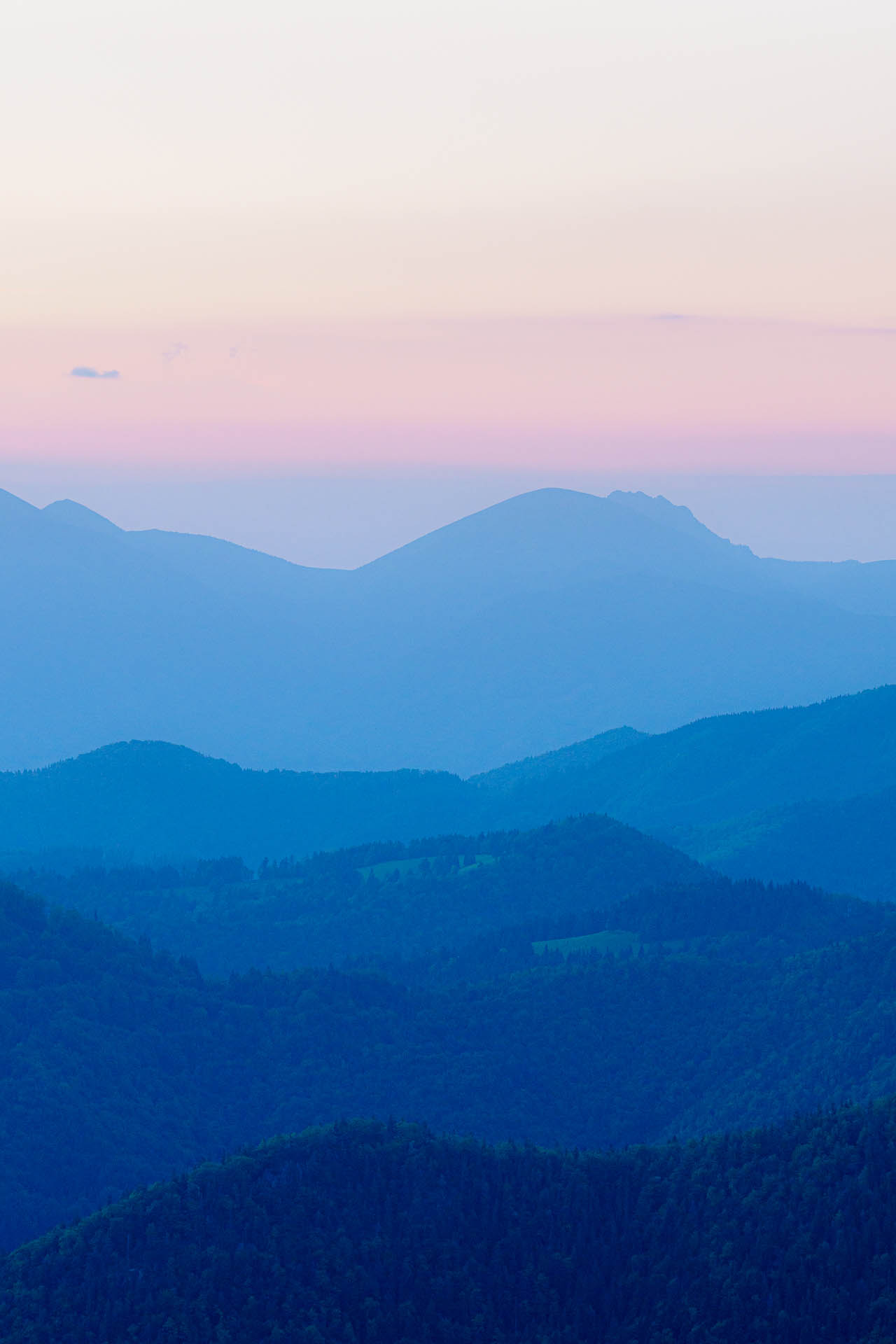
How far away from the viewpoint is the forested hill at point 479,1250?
114m

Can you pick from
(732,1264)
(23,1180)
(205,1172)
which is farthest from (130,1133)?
(732,1264)

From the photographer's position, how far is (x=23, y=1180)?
178 metres

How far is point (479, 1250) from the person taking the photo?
12544 cm

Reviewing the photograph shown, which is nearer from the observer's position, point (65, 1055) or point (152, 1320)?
point (152, 1320)

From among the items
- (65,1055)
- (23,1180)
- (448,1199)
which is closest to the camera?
(448,1199)

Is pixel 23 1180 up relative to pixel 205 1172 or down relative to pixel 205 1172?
down

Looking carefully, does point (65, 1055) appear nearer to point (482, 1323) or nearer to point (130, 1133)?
point (130, 1133)

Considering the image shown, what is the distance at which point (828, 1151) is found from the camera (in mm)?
127375

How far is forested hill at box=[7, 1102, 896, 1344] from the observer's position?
114 meters

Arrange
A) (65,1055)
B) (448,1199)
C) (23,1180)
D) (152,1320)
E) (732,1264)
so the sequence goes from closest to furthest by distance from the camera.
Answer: (152,1320) → (732,1264) → (448,1199) → (23,1180) → (65,1055)

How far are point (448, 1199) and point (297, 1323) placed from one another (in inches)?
742

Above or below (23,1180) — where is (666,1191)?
above

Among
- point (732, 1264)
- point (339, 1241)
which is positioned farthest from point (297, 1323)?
point (732, 1264)

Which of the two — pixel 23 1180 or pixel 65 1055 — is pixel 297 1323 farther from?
pixel 65 1055
